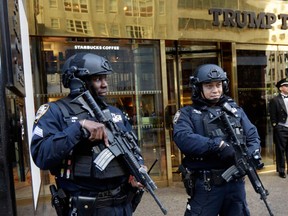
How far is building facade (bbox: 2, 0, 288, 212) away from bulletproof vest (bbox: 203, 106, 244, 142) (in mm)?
2829

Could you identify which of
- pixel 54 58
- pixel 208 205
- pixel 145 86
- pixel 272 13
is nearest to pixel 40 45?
pixel 54 58

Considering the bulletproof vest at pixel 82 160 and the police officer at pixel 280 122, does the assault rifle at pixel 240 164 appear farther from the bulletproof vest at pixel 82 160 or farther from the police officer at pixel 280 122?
the police officer at pixel 280 122

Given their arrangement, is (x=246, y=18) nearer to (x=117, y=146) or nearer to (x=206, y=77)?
(x=206, y=77)

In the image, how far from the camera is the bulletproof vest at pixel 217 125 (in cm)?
348

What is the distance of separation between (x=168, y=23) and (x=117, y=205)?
4826mm

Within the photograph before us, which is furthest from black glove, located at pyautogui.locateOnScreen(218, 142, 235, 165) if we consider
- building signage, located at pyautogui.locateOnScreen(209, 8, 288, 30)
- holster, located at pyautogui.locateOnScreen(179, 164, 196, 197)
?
building signage, located at pyautogui.locateOnScreen(209, 8, 288, 30)

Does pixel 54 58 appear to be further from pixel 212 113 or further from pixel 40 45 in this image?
pixel 212 113

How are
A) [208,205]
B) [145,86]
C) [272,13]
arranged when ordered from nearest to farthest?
1. [208,205]
2. [145,86]
3. [272,13]

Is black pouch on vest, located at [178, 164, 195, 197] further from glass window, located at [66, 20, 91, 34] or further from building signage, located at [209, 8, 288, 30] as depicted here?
building signage, located at [209, 8, 288, 30]

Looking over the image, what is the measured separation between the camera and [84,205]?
2.53m

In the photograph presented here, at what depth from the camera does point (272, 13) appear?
795 cm

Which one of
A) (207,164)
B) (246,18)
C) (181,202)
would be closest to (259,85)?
(246,18)

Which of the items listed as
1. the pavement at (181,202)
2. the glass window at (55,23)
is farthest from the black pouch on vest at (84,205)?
the glass window at (55,23)

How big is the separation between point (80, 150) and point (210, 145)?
1.27m
